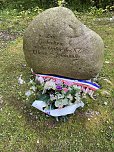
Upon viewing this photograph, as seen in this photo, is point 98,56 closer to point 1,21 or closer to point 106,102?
point 106,102

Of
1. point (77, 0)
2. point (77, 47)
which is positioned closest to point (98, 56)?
point (77, 47)

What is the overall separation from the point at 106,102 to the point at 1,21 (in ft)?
11.1

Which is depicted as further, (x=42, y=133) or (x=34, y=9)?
(x=34, y=9)

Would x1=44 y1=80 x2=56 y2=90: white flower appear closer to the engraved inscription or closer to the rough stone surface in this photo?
the rough stone surface

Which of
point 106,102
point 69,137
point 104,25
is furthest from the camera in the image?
point 104,25

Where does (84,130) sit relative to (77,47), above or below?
below

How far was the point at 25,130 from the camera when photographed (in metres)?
4.20

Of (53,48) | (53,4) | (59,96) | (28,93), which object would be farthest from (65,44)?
(53,4)

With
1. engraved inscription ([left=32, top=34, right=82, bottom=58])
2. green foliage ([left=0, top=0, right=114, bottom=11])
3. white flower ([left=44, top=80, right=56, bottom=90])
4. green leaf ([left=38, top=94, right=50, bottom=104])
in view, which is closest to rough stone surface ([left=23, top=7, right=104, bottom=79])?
engraved inscription ([left=32, top=34, right=82, bottom=58])

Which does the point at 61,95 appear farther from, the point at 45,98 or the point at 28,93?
the point at 28,93

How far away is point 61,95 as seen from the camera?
162 inches

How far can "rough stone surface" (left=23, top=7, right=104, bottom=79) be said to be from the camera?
4250 mm

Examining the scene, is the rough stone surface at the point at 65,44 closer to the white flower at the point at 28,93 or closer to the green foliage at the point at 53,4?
the white flower at the point at 28,93

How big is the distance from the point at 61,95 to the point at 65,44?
633mm
